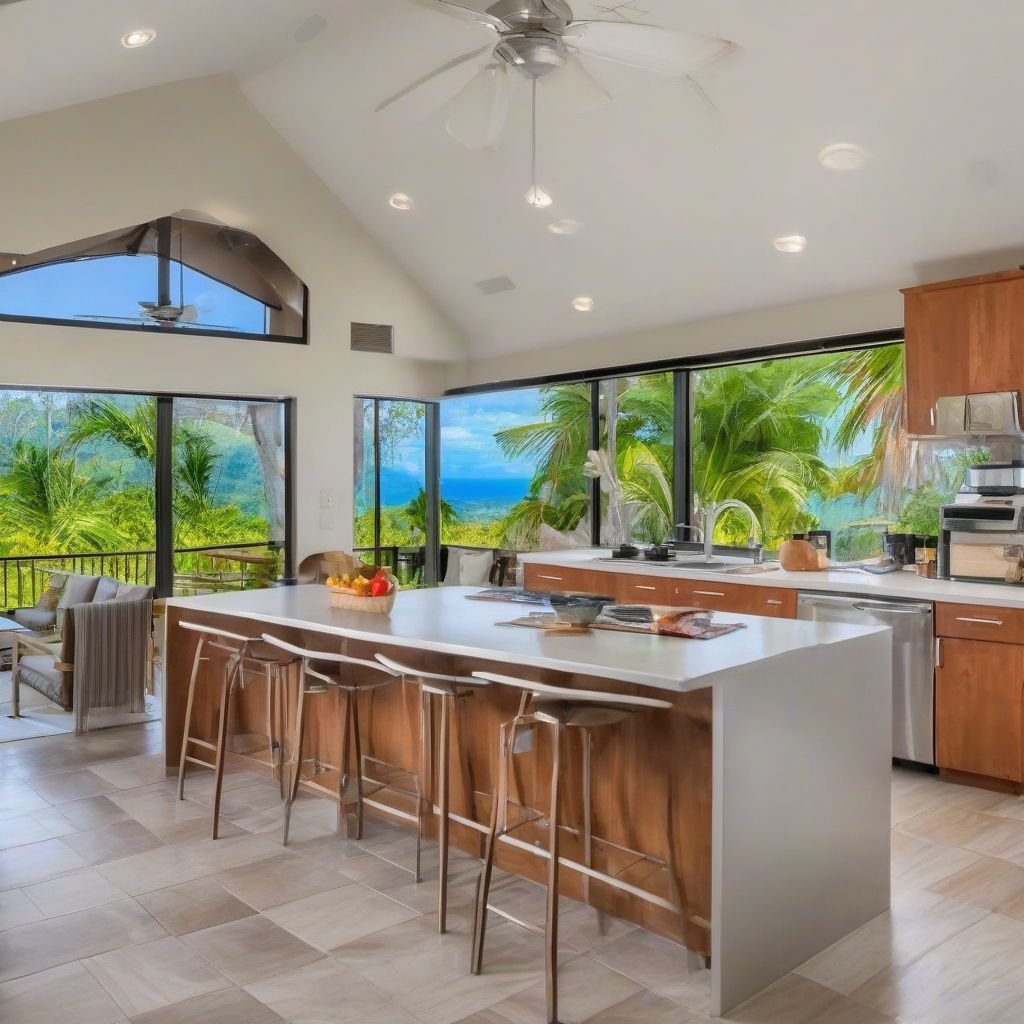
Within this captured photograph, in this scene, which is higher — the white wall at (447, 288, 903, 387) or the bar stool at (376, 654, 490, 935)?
the white wall at (447, 288, 903, 387)

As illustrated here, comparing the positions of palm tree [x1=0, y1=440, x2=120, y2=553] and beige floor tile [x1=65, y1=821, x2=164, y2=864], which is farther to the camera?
palm tree [x1=0, y1=440, x2=120, y2=553]

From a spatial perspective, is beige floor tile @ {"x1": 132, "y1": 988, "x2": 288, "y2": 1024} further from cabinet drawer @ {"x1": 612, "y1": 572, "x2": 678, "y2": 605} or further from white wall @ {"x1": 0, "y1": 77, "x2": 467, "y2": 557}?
white wall @ {"x1": 0, "y1": 77, "x2": 467, "y2": 557}

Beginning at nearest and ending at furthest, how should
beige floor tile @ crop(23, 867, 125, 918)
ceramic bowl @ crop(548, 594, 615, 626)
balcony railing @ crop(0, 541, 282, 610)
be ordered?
beige floor tile @ crop(23, 867, 125, 918)
ceramic bowl @ crop(548, 594, 615, 626)
balcony railing @ crop(0, 541, 282, 610)

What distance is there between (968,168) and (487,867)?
3.76 m

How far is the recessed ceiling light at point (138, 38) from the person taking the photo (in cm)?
498

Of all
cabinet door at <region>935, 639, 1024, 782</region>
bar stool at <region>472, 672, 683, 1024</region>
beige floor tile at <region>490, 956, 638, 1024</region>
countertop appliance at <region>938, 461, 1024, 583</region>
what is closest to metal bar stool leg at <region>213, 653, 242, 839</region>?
bar stool at <region>472, 672, 683, 1024</region>

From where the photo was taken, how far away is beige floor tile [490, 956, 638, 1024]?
2.54 meters

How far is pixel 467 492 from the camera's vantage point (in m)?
8.20

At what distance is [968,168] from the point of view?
4.41m

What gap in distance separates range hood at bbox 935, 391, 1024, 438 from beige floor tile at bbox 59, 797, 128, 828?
13.9ft

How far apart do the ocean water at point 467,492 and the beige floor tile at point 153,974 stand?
5285 millimetres

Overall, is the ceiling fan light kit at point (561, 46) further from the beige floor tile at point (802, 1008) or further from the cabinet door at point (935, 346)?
the beige floor tile at point (802, 1008)

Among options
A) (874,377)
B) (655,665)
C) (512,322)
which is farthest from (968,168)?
(512,322)

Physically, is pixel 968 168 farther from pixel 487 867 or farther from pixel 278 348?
pixel 278 348
